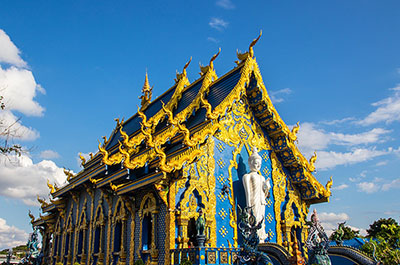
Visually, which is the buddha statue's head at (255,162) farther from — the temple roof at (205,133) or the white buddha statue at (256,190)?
the temple roof at (205,133)

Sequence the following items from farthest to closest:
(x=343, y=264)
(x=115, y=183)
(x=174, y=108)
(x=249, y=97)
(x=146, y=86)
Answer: (x=146, y=86) → (x=174, y=108) → (x=249, y=97) → (x=115, y=183) → (x=343, y=264)

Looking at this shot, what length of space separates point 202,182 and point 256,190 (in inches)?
73.1

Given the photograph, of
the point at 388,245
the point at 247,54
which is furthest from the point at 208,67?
the point at 388,245

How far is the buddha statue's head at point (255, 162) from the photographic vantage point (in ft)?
41.6

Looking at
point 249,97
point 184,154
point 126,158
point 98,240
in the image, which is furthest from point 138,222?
point 249,97

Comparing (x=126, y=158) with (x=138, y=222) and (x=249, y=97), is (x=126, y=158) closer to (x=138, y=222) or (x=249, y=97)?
(x=138, y=222)

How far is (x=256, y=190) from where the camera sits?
12.3 m

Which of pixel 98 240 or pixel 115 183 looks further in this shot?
pixel 98 240

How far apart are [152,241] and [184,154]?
8.71 ft

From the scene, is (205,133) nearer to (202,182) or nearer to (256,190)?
(202,182)

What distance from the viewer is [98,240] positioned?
52.1ft

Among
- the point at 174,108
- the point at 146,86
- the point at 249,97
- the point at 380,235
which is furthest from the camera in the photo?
the point at 146,86

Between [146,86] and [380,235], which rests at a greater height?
[146,86]

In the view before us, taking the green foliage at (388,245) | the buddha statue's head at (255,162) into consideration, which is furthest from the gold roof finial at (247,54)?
the green foliage at (388,245)
